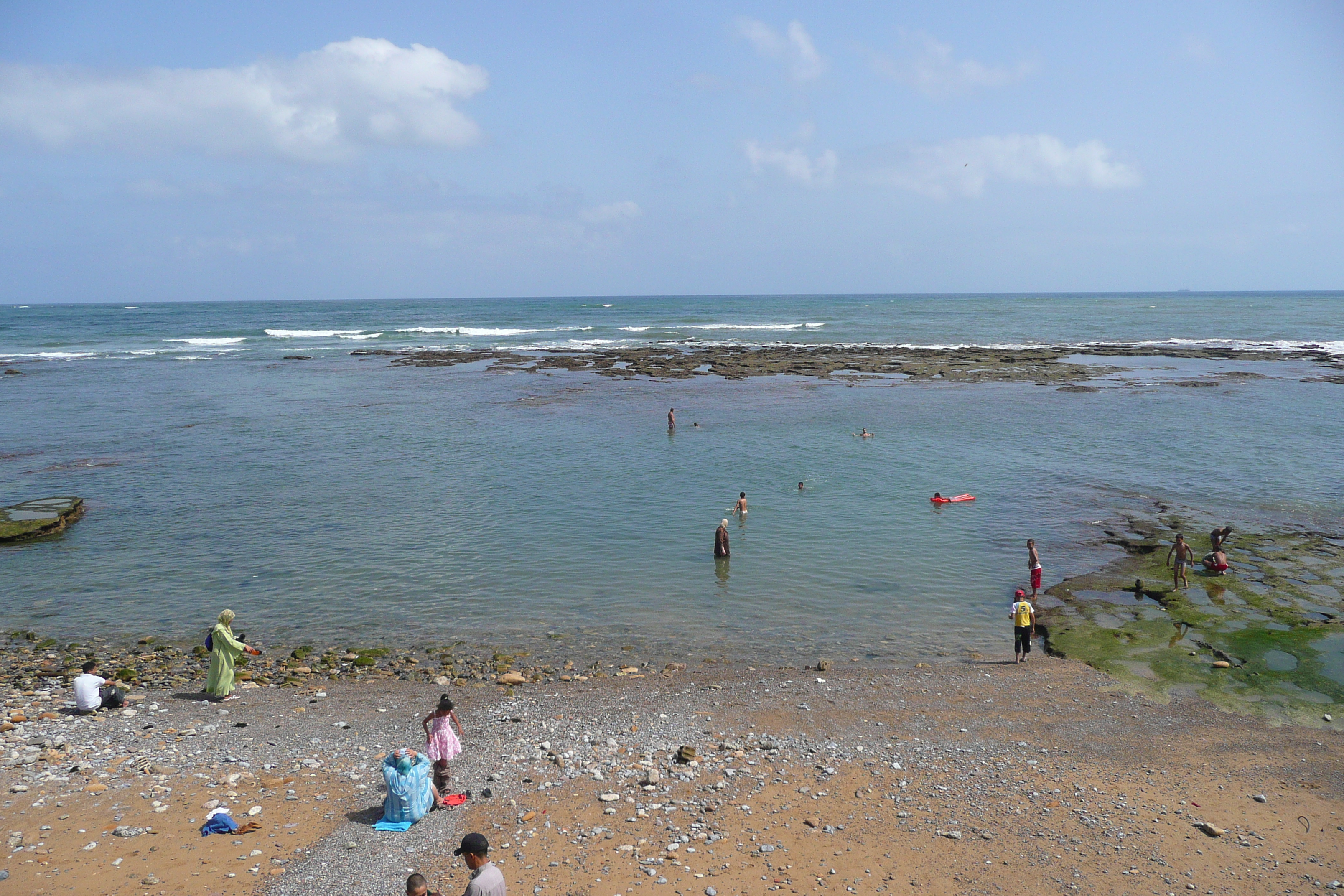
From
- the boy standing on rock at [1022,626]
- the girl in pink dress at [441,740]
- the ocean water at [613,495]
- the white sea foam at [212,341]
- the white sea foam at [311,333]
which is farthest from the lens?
the white sea foam at [311,333]

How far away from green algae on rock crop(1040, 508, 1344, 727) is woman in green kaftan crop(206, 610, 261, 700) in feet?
49.8

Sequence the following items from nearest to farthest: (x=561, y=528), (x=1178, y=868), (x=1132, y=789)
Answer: (x=1178, y=868), (x=1132, y=789), (x=561, y=528)

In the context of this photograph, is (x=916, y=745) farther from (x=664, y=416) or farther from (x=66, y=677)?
(x=664, y=416)

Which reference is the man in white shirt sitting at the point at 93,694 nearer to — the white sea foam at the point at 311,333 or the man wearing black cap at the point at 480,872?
the man wearing black cap at the point at 480,872

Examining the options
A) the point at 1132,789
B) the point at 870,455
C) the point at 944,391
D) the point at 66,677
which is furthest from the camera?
the point at 944,391

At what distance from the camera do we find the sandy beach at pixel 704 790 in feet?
30.4

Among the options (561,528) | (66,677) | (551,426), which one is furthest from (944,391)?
(66,677)

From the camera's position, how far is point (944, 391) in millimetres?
49594

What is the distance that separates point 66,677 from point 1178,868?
58.0ft

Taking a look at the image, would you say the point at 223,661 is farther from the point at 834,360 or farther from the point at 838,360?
the point at 838,360

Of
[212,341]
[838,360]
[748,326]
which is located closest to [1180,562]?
[838,360]

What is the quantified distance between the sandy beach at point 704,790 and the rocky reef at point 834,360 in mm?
43169

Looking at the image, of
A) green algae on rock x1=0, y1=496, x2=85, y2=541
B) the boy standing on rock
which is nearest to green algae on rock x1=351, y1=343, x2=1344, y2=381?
green algae on rock x1=0, y1=496, x2=85, y2=541

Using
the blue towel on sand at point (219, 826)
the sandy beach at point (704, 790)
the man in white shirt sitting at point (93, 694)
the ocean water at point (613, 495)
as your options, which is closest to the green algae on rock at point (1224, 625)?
the sandy beach at point (704, 790)
